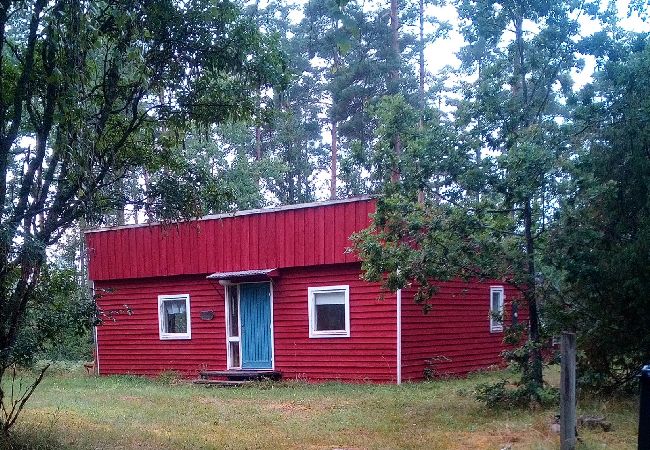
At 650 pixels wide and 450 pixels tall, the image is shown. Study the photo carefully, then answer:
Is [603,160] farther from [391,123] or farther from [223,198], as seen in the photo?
[223,198]

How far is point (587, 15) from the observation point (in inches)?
379

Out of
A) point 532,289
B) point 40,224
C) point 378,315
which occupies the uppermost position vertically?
point 40,224

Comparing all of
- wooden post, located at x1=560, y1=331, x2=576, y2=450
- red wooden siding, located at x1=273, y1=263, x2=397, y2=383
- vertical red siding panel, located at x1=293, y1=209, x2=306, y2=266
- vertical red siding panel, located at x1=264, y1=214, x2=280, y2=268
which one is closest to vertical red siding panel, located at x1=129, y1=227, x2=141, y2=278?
vertical red siding panel, located at x1=264, y1=214, x2=280, y2=268

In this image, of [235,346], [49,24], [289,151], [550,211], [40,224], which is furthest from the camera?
[289,151]

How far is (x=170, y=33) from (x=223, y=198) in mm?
2366

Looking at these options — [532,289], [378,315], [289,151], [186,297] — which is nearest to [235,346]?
[186,297]

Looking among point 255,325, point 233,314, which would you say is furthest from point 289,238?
point 233,314

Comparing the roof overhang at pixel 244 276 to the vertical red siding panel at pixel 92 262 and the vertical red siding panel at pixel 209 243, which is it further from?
the vertical red siding panel at pixel 92 262

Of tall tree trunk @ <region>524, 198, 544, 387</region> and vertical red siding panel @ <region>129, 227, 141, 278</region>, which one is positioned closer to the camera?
tall tree trunk @ <region>524, 198, 544, 387</region>

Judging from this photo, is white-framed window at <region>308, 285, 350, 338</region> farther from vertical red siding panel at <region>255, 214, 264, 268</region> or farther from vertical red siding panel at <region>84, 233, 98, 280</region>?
vertical red siding panel at <region>84, 233, 98, 280</region>

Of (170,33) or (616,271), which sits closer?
(170,33)

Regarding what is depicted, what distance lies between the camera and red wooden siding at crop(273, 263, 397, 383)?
13539mm

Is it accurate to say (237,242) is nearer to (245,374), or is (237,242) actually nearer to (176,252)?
(176,252)

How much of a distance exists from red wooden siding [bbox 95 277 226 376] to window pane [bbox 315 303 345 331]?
2.58 m
